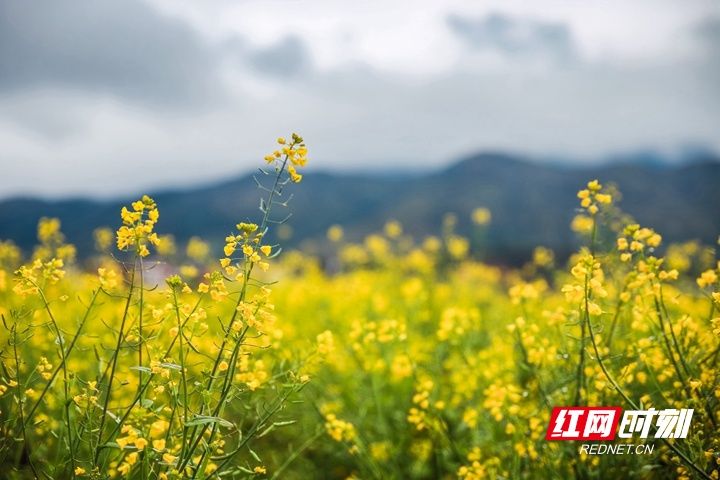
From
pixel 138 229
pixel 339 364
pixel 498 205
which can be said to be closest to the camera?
pixel 138 229

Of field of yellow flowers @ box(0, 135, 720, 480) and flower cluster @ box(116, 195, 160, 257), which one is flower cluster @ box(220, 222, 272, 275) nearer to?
field of yellow flowers @ box(0, 135, 720, 480)

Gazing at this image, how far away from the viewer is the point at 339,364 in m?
5.34

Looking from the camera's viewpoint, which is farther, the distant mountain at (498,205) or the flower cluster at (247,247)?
the distant mountain at (498,205)

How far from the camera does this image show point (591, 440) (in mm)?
2848

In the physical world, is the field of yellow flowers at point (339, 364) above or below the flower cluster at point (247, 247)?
below

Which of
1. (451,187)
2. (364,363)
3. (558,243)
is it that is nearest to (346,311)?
(364,363)

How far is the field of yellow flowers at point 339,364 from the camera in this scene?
208 centimetres

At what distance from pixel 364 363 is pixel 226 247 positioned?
294cm

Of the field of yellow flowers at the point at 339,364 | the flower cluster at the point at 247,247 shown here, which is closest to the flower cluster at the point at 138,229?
the field of yellow flowers at the point at 339,364

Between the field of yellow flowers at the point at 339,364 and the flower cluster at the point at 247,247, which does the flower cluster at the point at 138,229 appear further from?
the flower cluster at the point at 247,247

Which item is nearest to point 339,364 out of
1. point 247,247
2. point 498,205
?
point 247,247

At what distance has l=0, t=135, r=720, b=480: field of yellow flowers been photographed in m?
2.08

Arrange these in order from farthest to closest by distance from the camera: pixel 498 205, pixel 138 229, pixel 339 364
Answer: pixel 498 205 → pixel 339 364 → pixel 138 229

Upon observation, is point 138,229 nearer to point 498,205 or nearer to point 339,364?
point 339,364
